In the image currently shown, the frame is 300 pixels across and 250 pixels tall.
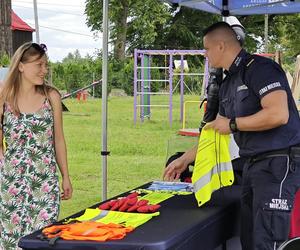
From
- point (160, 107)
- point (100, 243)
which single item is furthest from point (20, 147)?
point (160, 107)

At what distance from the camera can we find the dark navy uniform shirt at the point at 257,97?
289cm

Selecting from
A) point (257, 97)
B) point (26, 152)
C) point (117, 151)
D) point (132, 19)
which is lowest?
point (117, 151)

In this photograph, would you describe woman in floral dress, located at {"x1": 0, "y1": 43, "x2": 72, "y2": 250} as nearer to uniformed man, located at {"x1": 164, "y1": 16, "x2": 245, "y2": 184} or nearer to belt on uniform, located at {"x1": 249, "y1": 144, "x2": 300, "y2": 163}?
uniformed man, located at {"x1": 164, "y1": 16, "x2": 245, "y2": 184}

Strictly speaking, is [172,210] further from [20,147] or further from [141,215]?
[20,147]

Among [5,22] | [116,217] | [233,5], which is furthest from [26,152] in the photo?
[5,22]

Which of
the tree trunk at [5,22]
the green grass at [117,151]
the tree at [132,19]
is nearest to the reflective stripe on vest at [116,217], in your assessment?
the green grass at [117,151]

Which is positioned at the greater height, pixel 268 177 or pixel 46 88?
pixel 46 88

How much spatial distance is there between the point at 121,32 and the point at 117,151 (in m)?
23.7

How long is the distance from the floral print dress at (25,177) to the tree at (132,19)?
28.2m

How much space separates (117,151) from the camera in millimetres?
10227

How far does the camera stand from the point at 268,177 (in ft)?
9.64

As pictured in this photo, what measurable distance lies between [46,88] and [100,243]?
4.11 ft

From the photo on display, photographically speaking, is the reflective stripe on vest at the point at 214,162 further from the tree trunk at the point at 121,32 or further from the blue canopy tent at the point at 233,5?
the tree trunk at the point at 121,32

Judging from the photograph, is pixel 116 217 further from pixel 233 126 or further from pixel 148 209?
pixel 233 126
